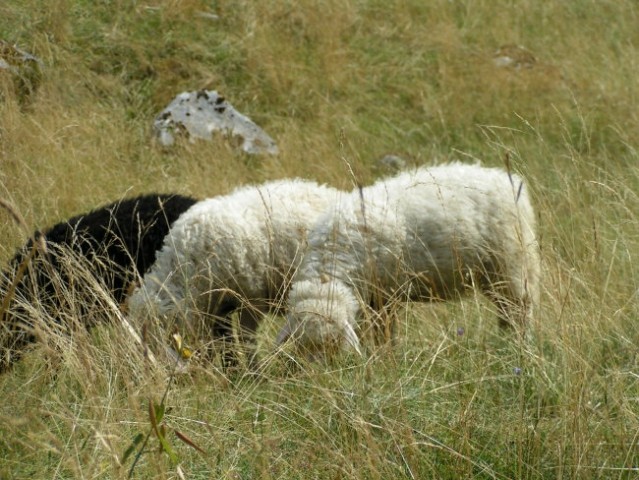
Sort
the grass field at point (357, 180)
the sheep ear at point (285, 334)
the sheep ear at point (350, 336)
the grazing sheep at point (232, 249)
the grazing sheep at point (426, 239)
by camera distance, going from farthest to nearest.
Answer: the grazing sheep at point (232, 249), the grazing sheep at point (426, 239), the sheep ear at point (285, 334), the sheep ear at point (350, 336), the grass field at point (357, 180)

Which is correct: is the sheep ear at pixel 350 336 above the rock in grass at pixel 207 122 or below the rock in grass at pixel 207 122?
above

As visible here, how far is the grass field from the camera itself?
2.80 m

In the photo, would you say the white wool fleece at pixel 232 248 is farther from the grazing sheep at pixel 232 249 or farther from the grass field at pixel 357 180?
the grass field at pixel 357 180

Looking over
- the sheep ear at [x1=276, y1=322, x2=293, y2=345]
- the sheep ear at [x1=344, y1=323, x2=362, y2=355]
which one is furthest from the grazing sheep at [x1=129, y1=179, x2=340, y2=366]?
the sheep ear at [x1=344, y1=323, x2=362, y2=355]

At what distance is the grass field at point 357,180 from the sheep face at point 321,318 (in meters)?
0.14

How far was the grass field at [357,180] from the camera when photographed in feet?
9.18

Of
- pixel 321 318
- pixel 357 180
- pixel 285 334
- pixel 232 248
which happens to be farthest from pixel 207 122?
pixel 357 180

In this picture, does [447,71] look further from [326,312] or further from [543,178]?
[326,312]

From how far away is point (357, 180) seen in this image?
3416 mm

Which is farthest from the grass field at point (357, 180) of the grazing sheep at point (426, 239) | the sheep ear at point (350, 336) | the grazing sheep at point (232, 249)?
the grazing sheep at point (232, 249)

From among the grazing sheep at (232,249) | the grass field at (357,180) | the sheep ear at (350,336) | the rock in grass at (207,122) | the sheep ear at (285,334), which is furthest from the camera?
the rock in grass at (207,122)

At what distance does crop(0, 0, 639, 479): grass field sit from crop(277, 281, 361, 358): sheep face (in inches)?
5.4

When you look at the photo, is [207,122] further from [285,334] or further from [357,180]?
[357,180]

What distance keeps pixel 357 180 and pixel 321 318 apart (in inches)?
28.7
